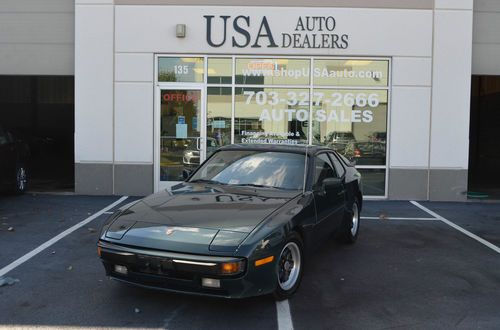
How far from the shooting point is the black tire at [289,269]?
4.47 meters

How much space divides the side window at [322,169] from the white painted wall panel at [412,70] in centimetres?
549

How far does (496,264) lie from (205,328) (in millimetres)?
3928

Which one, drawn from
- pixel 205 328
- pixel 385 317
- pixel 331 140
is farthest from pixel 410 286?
pixel 331 140

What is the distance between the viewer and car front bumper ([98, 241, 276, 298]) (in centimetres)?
395

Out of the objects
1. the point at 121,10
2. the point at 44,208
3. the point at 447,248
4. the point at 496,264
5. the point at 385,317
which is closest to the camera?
the point at 385,317

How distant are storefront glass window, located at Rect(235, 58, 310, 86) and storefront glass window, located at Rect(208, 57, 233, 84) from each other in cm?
18

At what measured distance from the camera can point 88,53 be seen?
10906 mm

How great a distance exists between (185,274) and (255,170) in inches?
73.7

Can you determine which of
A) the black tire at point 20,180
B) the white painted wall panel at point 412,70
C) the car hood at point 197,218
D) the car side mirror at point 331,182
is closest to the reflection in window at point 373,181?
the white painted wall panel at point 412,70

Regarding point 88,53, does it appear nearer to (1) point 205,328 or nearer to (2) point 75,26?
(2) point 75,26

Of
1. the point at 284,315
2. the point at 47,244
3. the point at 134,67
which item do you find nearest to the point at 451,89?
the point at 134,67

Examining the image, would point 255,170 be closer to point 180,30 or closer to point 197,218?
point 197,218

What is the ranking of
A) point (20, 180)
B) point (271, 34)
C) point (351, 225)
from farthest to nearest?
1. point (271, 34)
2. point (20, 180)
3. point (351, 225)

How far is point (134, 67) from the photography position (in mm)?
10961
